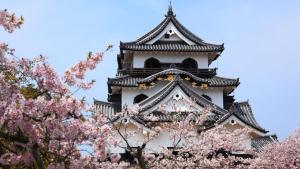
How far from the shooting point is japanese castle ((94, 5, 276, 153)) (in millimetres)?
25531

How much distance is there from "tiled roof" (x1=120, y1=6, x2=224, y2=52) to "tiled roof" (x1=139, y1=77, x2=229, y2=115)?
3193mm

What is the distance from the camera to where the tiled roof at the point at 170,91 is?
25703mm

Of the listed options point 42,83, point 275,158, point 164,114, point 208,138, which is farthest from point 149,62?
point 42,83

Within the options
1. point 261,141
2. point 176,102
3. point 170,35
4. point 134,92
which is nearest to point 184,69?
point 170,35

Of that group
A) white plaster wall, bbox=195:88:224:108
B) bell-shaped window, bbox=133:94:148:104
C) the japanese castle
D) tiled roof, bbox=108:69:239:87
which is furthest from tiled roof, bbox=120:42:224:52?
bell-shaped window, bbox=133:94:148:104

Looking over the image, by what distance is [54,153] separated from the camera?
715cm

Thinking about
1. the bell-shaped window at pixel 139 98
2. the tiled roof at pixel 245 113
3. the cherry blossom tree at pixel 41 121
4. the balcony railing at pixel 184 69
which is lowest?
the cherry blossom tree at pixel 41 121

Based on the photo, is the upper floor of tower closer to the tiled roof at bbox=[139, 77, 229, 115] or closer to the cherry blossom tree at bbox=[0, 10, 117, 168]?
the tiled roof at bbox=[139, 77, 229, 115]

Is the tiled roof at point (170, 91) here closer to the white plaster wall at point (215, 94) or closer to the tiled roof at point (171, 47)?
the white plaster wall at point (215, 94)

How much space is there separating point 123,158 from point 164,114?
3076 millimetres

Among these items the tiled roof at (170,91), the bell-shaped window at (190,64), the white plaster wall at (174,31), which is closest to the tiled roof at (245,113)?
the tiled roof at (170,91)

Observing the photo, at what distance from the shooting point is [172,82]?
1054 inches

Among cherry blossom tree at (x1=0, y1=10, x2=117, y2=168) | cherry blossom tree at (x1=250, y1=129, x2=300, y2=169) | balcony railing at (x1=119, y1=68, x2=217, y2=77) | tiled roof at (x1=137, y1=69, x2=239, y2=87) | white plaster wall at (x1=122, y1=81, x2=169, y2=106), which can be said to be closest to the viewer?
cherry blossom tree at (x1=0, y1=10, x2=117, y2=168)

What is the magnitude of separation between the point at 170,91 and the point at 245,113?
4872mm
